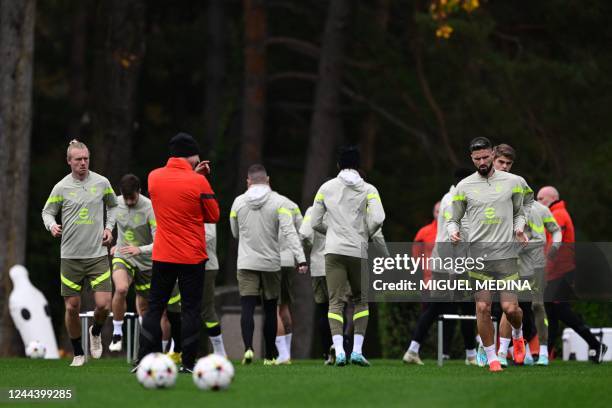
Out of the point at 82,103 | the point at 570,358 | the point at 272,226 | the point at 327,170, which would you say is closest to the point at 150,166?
the point at 82,103

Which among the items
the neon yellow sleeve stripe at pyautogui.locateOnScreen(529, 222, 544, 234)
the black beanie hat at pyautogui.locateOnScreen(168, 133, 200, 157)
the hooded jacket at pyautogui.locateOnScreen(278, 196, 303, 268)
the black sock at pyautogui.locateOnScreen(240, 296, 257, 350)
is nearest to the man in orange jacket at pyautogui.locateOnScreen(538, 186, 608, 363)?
the neon yellow sleeve stripe at pyautogui.locateOnScreen(529, 222, 544, 234)

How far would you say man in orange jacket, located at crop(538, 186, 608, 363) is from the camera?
60.6 feet

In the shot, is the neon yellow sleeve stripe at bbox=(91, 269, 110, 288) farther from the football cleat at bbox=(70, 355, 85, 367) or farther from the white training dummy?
the white training dummy

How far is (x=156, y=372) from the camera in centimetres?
1234

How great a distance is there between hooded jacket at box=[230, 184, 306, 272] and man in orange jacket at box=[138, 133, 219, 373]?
131 inches

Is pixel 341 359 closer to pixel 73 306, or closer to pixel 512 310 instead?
pixel 512 310

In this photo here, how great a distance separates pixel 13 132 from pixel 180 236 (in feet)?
38.3

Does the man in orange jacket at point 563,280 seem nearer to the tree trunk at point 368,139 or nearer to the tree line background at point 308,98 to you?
the tree line background at point 308,98

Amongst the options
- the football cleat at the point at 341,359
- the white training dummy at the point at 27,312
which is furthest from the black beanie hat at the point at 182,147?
the white training dummy at the point at 27,312

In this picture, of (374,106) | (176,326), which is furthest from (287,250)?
(374,106)

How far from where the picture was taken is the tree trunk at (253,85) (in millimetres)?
31531

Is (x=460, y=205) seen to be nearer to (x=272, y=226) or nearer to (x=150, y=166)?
(x=272, y=226)

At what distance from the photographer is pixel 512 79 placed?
29719 mm

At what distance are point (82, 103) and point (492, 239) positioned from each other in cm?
2285
